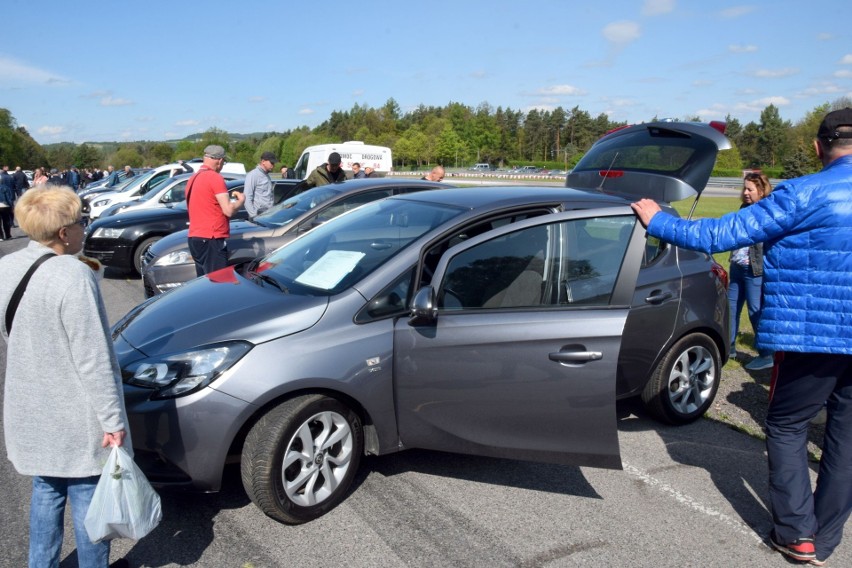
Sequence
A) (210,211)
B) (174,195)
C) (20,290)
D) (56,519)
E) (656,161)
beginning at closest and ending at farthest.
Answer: (20,290)
(56,519)
(656,161)
(210,211)
(174,195)

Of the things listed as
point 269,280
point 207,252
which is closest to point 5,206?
point 207,252

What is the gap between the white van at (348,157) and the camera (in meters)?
23.6

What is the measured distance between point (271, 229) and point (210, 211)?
94 cm

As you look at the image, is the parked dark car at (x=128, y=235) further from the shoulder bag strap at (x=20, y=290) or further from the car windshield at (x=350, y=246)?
the shoulder bag strap at (x=20, y=290)

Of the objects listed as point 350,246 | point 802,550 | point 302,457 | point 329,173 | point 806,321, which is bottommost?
point 802,550

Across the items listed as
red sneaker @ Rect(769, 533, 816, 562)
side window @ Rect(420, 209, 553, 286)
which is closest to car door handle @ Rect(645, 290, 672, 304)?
side window @ Rect(420, 209, 553, 286)

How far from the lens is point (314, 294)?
363 centimetres

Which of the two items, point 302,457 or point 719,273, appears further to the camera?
point 719,273

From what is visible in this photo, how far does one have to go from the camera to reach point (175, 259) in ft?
24.6

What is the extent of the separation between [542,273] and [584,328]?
0.43 metres

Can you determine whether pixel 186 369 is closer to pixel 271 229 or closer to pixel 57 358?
pixel 57 358

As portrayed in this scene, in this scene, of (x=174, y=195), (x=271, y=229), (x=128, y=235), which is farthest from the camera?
(x=174, y=195)

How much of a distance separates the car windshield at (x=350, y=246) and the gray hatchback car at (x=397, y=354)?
2 cm

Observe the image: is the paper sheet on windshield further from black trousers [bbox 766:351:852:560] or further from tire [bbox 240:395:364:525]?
black trousers [bbox 766:351:852:560]
